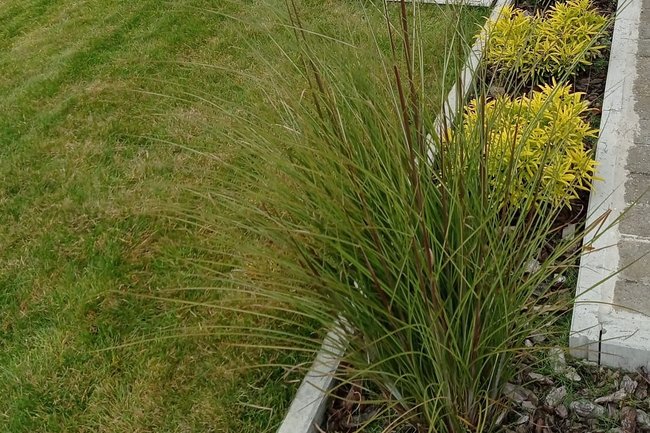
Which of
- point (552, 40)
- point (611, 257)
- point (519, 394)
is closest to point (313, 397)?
point (519, 394)

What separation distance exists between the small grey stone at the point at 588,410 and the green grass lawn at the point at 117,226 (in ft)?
3.11

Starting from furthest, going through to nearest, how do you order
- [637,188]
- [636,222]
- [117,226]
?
[117,226]
[637,188]
[636,222]

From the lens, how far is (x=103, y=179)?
145 inches

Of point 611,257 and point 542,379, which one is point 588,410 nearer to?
point 542,379

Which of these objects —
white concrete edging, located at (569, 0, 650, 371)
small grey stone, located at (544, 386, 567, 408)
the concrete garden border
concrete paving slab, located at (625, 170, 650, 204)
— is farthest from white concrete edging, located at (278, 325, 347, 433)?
concrete paving slab, located at (625, 170, 650, 204)

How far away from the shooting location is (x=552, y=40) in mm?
3588

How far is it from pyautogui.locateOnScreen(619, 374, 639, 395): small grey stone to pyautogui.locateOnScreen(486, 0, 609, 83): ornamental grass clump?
1.76m

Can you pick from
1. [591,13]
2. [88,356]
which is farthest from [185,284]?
[591,13]

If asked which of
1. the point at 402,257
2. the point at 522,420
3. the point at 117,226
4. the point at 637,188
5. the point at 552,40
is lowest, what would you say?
the point at 522,420

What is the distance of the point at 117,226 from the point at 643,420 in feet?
7.96

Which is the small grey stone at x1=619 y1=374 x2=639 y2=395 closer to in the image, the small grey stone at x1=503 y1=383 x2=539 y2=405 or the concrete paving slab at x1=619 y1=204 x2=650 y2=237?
the small grey stone at x1=503 y1=383 x2=539 y2=405

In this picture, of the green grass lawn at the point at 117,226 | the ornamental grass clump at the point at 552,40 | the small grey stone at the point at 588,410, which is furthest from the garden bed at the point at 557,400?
the ornamental grass clump at the point at 552,40

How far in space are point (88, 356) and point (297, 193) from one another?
4.03ft

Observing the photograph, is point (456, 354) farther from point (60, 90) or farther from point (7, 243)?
point (60, 90)
